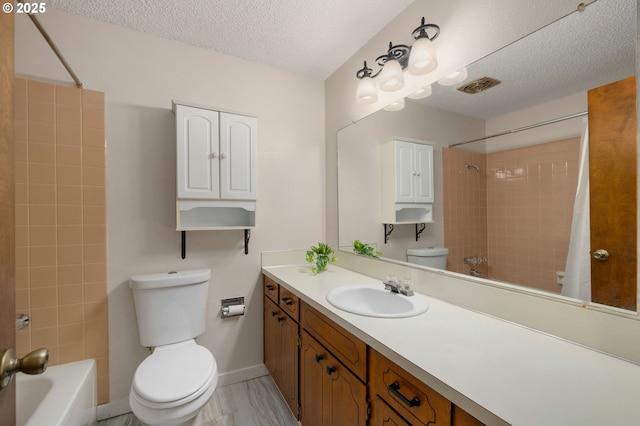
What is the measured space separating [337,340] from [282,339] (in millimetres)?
715

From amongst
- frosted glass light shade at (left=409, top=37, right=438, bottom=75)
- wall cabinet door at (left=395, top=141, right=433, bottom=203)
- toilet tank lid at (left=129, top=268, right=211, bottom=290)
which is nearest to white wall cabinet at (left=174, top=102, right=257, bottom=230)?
toilet tank lid at (left=129, top=268, right=211, bottom=290)

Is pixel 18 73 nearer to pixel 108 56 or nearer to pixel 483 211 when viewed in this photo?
pixel 108 56

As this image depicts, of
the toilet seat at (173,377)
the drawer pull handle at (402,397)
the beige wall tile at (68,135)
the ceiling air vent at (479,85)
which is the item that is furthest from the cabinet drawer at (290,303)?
the beige wall tile at (68,135)

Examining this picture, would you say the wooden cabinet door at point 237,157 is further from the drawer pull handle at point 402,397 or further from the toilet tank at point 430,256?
the drawer pull handle at point 402,397

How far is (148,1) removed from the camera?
1517 millimetres

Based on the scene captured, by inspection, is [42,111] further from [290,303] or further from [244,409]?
[244,409]

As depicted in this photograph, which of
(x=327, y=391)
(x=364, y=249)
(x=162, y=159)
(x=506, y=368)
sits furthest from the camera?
(x=364, y=249)

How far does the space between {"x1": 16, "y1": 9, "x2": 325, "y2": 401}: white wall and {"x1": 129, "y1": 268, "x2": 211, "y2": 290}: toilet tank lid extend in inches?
3.8

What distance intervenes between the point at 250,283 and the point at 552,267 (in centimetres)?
178

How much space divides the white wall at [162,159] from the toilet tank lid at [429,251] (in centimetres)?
99

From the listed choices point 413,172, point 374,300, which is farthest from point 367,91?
point 374,300

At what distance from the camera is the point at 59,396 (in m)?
1.26

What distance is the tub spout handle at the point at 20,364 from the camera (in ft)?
1.70

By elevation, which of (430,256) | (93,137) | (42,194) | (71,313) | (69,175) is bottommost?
(71,313)
